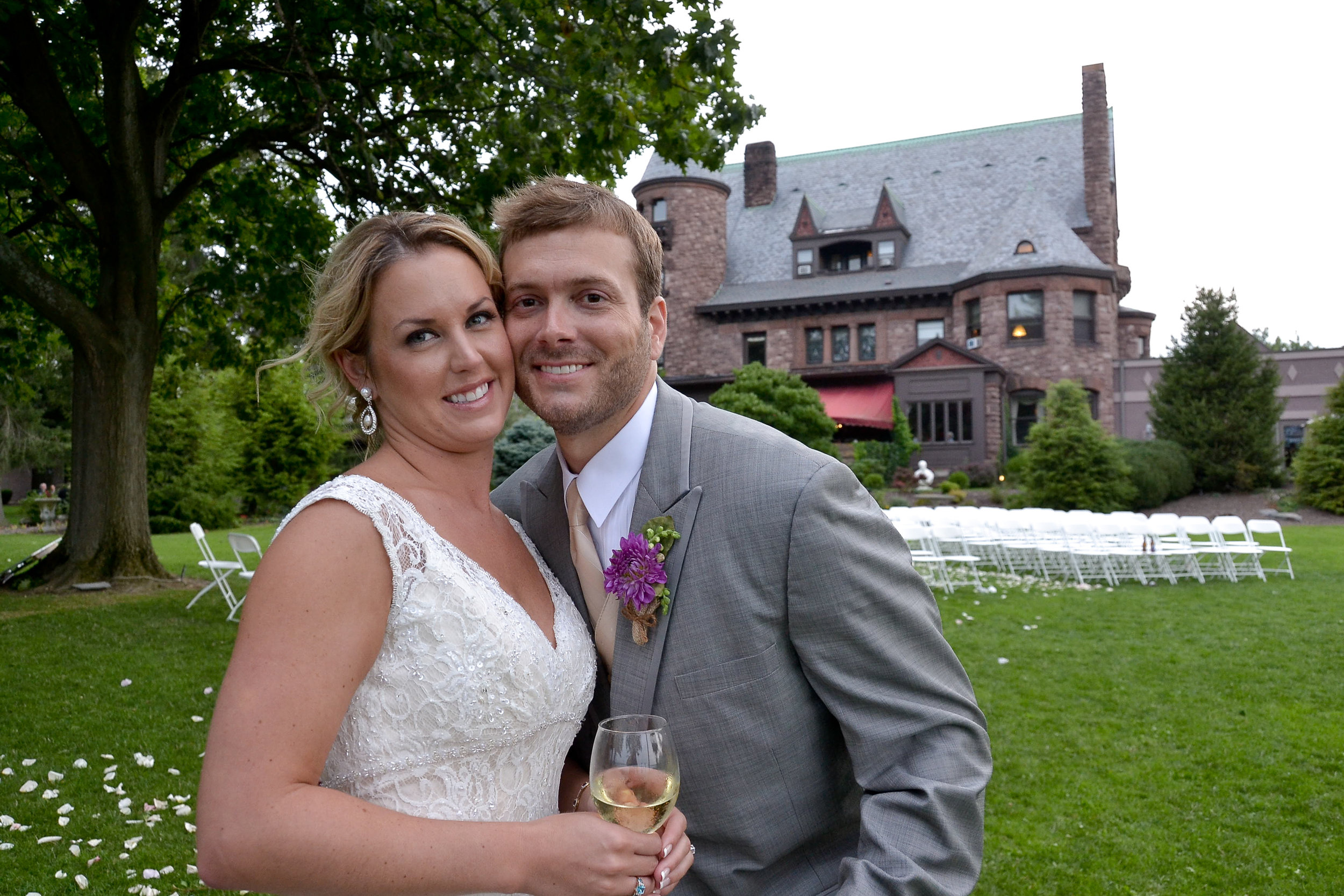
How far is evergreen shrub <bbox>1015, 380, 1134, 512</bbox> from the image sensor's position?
2972 centimetres

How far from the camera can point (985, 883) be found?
17.7 feet

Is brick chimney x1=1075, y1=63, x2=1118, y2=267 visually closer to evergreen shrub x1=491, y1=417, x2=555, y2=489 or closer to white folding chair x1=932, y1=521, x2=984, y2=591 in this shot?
white folding chair x1=932, y1=521, x2=984, y2=591

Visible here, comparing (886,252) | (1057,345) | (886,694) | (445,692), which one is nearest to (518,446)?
(445,692)

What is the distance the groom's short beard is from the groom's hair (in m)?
0.19

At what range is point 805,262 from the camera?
45906mm

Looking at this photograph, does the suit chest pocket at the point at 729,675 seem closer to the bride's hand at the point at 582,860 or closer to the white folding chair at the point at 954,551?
the bride's hand at the point at 582,860

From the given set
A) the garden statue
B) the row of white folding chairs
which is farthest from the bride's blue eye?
the garden statue

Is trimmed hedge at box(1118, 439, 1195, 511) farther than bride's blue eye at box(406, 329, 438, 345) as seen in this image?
Yes

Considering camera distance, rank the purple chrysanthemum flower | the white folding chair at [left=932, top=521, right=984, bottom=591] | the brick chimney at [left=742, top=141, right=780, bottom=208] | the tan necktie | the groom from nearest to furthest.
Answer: the groom < the purple chrysanthemum flower < the tan necktie < the white folding chair at [left=932, top=521, right=984, bottom=591] < the brick chimney at [left=742, top=141, right=780, bottom=208]

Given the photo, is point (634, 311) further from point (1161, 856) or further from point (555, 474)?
point (1161, 856)

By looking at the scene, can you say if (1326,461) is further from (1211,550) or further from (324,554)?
(324,554)

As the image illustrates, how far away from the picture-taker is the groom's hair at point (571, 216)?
8.76 ft

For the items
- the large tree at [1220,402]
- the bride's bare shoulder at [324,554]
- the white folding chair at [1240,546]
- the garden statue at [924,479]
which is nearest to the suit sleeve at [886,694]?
the bride's bare shoulder at [324,554]

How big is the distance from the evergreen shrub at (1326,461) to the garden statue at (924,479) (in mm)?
11958
